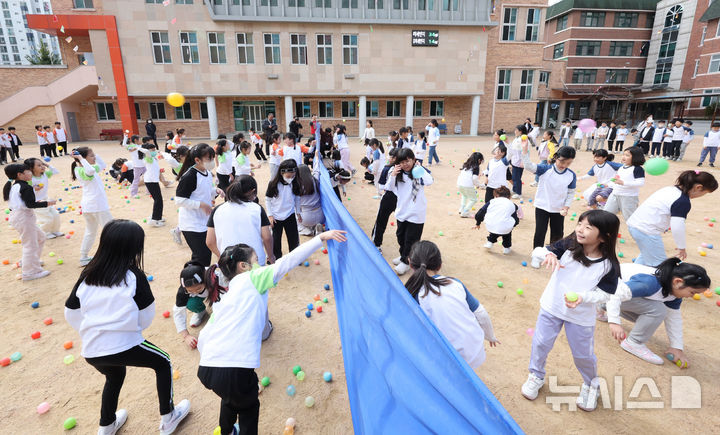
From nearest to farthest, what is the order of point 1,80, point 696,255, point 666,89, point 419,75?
point 696,255, point 1,80, point 419,75, point 666,89

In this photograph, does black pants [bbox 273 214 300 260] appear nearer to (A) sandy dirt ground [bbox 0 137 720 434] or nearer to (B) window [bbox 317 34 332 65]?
(A) sandy dirt ground [bbox 0 137 720 434]

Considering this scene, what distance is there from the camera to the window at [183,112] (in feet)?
84.2

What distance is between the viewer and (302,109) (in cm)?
2688

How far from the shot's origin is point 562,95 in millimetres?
36594

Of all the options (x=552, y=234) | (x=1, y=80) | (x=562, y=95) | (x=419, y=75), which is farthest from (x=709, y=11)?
(x=1, y=80)

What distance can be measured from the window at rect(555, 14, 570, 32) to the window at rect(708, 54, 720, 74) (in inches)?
558

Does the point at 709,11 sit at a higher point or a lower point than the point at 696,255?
higher

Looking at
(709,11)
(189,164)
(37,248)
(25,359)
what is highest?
(709,11)

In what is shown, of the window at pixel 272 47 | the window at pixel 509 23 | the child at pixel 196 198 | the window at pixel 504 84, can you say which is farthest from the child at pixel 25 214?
the window at pixel 509 23

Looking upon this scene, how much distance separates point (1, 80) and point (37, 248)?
2764 centimetres

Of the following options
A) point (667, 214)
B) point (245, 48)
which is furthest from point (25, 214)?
point (245, 48)

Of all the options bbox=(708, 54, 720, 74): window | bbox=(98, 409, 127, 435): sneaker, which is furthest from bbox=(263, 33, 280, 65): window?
bbox=(708, 54, 720, 74): window

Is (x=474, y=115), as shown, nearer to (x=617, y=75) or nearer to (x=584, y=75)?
(x=584, y=75)

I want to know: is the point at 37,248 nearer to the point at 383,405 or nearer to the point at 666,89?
the point at 383,405
